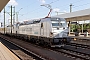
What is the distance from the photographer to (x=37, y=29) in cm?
2045

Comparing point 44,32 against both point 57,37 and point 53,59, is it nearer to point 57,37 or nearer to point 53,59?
point 57,37

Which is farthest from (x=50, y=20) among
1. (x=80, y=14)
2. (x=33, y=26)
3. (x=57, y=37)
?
(x=80, y=14)

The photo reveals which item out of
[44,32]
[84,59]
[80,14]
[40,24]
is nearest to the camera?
[84,59]

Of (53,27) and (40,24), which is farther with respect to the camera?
(40,24)

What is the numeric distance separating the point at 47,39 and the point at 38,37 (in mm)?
2920

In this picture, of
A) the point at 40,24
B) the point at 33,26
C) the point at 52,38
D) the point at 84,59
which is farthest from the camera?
the point at 33,26

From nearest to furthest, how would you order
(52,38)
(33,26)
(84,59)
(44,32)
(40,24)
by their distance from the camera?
1. (84,59)
2. (52,38)
3. (44,32)
4. (40,24)
5. (33,26)

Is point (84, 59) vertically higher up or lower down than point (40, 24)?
lower down

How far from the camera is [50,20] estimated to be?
17125mm

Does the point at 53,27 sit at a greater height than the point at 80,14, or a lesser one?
lesser

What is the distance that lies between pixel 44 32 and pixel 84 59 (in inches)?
288

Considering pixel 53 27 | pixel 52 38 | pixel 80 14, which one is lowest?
pixel 52 38

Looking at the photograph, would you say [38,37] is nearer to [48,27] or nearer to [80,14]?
[48,27]

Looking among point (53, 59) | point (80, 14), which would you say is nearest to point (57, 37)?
point (53, 59)
